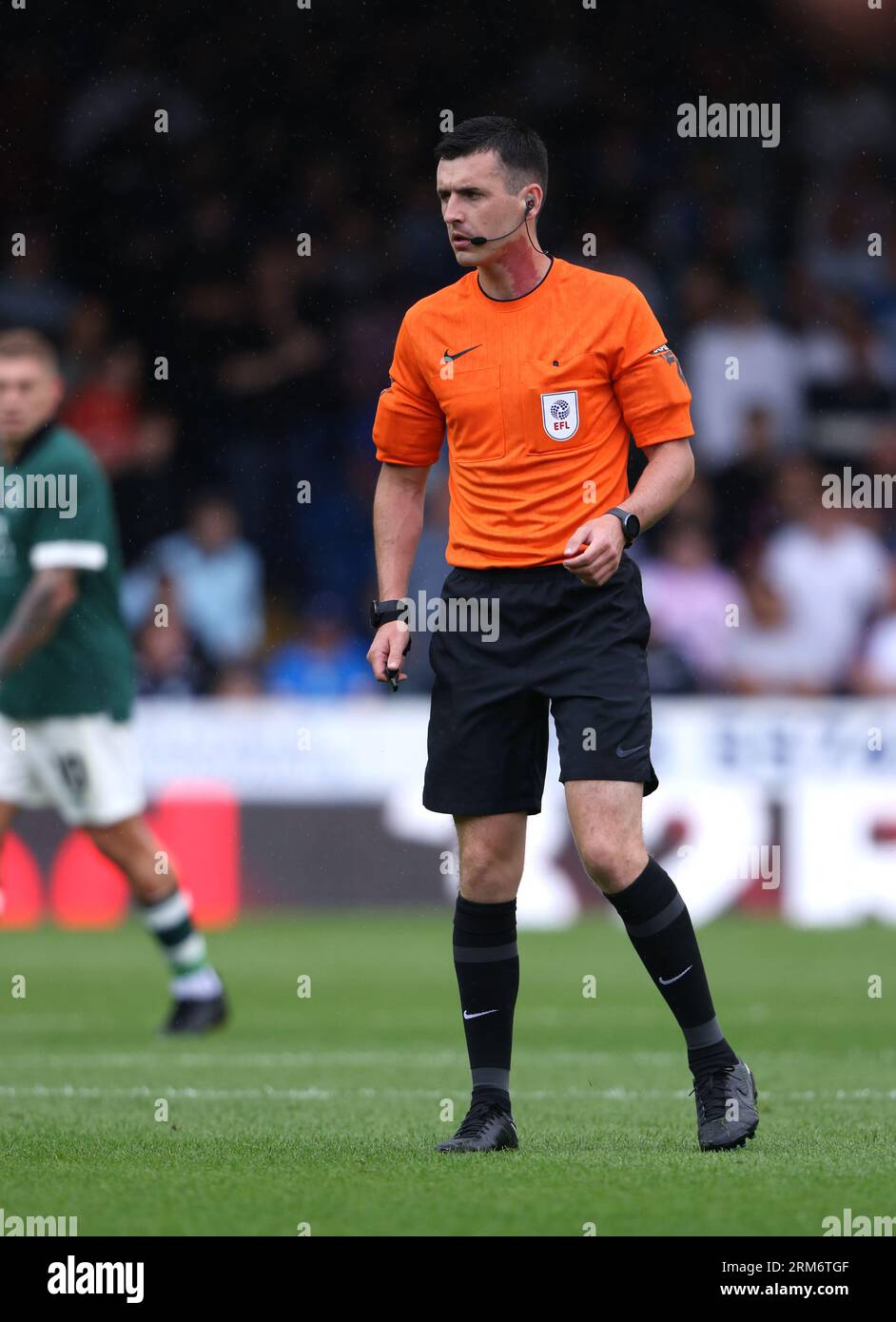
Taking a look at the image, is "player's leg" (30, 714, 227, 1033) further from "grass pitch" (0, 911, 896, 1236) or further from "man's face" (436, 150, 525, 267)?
"man's face" (436, 150, 525, 267)

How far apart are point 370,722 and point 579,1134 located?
7.24 meters

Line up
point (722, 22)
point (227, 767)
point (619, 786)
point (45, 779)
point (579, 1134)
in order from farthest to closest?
point (722, 22) < point (227, 767) < point (45, 779) < point (579, 1134) < point (619, 786)

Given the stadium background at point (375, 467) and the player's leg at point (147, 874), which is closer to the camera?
the player's leg at point (147, 874)

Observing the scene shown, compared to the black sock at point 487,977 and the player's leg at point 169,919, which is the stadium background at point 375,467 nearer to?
the player's leg at point 169,919

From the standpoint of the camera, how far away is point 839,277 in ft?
50.5

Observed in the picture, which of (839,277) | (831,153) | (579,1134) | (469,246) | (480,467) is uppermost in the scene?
(831,153)

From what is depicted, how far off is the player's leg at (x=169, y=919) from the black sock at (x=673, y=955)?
11.2 feet

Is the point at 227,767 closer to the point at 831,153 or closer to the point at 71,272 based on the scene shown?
the point at 71,272

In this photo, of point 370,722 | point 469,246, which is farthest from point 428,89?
point 469,246

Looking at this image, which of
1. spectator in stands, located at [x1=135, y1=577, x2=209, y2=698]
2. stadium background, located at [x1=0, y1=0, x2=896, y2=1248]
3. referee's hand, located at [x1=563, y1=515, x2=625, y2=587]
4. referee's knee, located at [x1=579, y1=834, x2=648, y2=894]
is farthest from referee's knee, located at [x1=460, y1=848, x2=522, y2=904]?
spectator in stands, located at [x1=135, y1=577, x2=209, y2=698]

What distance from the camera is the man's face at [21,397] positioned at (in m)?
8.73

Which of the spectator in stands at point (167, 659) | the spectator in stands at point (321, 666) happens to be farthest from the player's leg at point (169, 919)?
the spectator in stands at point (321, 666)

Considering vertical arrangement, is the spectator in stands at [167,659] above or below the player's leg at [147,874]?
above

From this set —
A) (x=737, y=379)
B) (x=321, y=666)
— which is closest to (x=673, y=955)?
(x=321, y=666)
